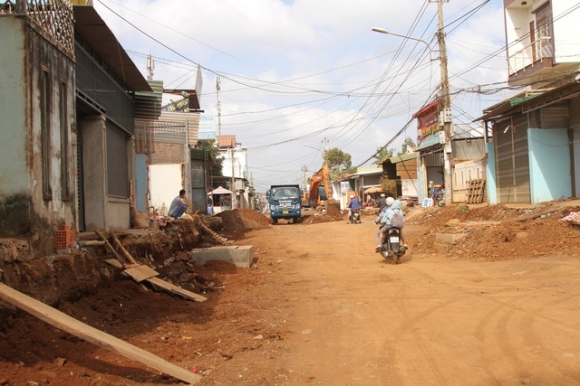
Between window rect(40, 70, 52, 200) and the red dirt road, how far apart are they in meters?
1.64

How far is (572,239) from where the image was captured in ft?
37.7

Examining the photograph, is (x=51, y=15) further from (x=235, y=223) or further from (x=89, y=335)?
(x=235, y=223)

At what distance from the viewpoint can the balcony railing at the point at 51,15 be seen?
6215 millimetres

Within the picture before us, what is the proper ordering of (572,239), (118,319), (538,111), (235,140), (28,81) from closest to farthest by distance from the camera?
1. (28,81)
2. (118,319)
3. (572,239)
4. (538,111)
5. (235,140)

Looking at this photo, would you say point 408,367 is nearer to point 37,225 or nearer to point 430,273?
point 37,225

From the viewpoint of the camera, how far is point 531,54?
23203mm

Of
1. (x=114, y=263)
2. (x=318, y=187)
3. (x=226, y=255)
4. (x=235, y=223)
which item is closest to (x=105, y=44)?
(x=114, y=263)

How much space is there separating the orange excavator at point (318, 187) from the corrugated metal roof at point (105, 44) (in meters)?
25.1

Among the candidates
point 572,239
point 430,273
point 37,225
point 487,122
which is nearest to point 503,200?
point 487,122

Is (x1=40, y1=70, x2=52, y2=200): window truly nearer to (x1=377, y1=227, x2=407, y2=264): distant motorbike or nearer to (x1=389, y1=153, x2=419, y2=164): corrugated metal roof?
(x1=377, y1=227, x2=407, y2=264): distant motorbike

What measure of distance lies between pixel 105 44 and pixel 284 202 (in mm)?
25540

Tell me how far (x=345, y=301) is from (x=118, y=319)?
3554mm

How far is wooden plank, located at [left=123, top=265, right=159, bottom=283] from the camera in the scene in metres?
8.32

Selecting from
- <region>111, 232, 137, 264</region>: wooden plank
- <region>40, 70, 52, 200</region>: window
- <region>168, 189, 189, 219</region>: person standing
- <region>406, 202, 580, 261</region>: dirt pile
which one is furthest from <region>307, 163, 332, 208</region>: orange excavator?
<region>40, 70, 52, 200</region>: window
